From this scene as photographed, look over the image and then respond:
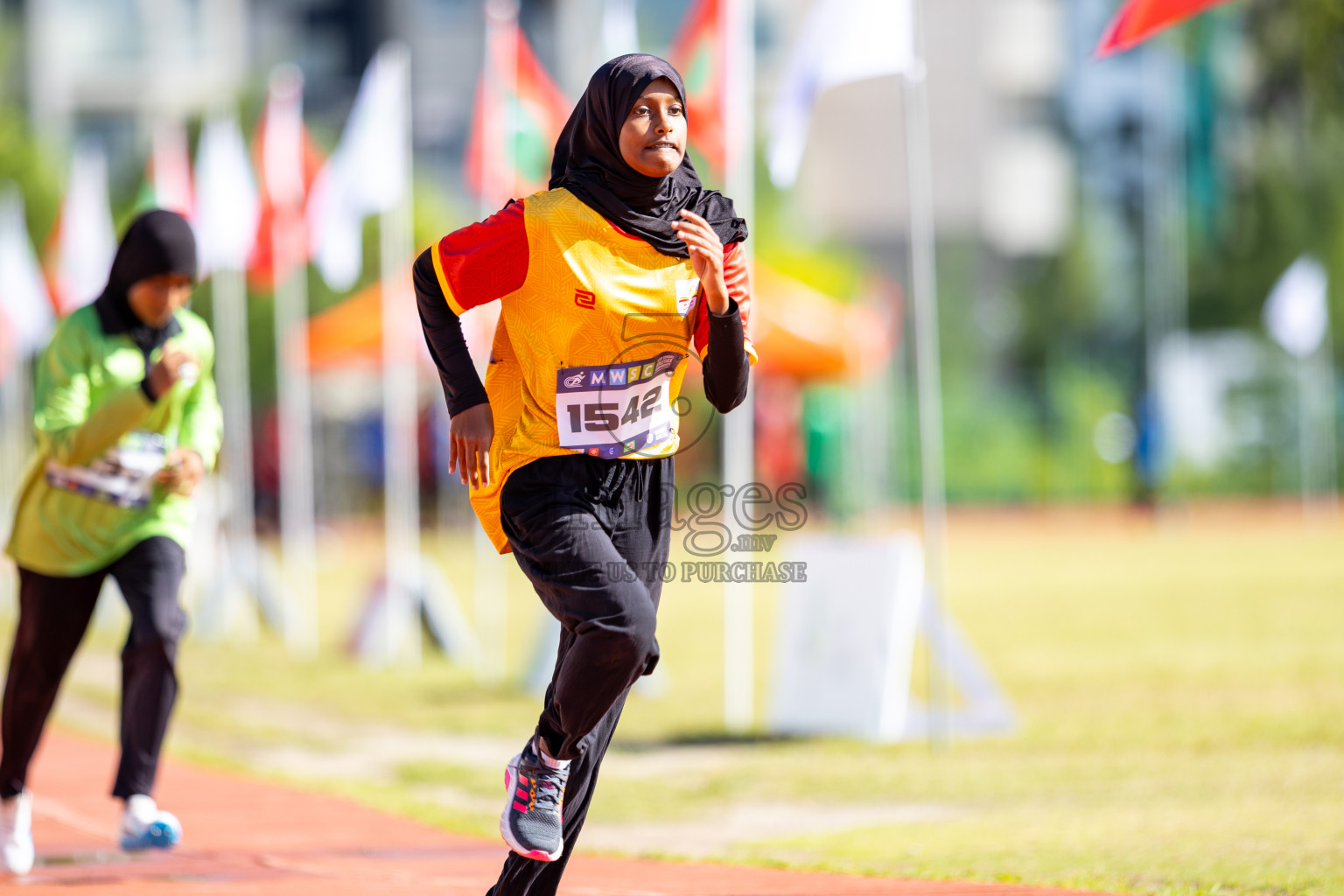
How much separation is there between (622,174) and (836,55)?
528cm

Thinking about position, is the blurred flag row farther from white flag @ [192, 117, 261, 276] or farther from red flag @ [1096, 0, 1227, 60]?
red flag @ [1096, 0, 1227, 60]

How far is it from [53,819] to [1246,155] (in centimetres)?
3450

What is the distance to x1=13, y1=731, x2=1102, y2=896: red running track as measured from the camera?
17.7ft

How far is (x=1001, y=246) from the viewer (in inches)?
2200

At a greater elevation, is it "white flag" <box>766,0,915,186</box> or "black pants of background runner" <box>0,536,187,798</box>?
"white flag" <box>766,0,915,186</box>

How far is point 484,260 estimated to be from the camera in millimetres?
4191

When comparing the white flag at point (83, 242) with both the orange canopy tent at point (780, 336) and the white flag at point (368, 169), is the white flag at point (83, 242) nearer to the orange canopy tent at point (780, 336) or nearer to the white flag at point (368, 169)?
the orange canopy tent at point (780, 336)

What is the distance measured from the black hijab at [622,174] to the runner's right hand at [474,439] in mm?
565

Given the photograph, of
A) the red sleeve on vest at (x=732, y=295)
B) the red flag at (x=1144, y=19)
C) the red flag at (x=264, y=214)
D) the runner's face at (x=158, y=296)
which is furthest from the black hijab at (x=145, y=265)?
the red flag at (x=264, y=214)

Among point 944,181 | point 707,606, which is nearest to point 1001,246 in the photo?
point 944,181

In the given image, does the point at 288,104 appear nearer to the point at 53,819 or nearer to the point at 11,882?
the point at 53,819

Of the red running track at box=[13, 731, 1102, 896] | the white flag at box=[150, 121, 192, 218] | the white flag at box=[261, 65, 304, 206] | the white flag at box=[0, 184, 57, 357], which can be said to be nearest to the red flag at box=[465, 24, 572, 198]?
the white flag at box=[261, 65, 304, 206]

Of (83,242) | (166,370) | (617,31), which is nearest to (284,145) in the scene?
(83,242)

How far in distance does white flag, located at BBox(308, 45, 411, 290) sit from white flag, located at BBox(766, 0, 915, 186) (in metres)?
5.25
